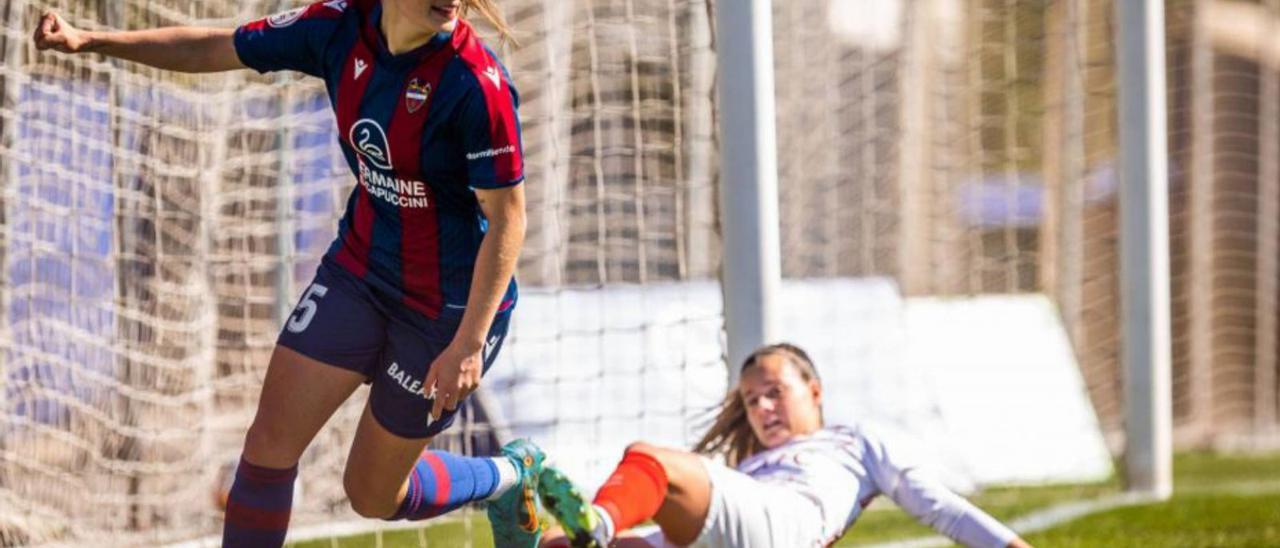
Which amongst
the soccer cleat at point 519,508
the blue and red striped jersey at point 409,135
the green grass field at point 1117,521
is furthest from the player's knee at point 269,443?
the green grass field at point 1117,521

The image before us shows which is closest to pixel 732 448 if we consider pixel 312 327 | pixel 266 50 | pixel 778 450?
pixel 778 450

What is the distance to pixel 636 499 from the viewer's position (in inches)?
161

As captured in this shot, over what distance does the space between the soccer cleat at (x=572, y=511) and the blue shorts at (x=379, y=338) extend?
1.59 feet

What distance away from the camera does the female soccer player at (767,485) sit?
13.4 feet

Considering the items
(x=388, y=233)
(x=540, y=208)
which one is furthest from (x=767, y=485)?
(x=540, y=208)

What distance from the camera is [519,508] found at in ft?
15.5

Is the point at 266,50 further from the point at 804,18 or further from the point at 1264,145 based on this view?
the point at 1264,145

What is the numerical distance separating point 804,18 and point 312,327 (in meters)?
4.52

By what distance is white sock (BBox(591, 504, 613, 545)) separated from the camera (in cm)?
383

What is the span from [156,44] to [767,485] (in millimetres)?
1766

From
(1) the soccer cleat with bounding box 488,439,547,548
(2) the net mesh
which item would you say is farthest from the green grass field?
(1) the soccer cleat with bounding box 488,439,547,548

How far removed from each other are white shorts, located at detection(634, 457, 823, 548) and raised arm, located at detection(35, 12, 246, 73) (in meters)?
1.43

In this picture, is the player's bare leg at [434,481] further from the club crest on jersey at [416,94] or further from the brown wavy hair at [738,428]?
the club crest on jersey at [416,94]

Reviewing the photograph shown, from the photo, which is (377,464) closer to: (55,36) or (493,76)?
(493,76)
